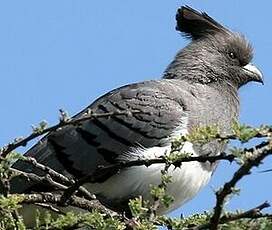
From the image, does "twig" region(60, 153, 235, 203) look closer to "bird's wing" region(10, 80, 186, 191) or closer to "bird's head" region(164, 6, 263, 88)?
"bird's wing" region(10, 80, 186, 191)

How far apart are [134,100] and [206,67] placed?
54.0 inches

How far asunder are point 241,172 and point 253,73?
506cm

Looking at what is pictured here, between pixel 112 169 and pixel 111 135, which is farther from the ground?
pixel 111 135

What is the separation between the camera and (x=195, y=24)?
8.65 metres

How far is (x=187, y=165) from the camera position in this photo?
684cm

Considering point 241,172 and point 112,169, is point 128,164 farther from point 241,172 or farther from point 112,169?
point 241,172

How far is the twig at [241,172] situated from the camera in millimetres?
3506

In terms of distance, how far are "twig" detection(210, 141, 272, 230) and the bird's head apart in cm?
450

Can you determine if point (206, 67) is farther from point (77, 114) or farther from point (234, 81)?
point (77, 114)

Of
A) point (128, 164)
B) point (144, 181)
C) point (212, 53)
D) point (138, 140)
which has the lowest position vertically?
point (128, 164)

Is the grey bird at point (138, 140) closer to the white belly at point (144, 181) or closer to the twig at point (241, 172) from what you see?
the white belly at point (144, 181)

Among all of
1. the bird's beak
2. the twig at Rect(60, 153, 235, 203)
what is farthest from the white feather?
the twig at Rect(60, 153, 235, 203)

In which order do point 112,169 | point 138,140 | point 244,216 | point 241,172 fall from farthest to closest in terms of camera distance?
point 138,140 → point 112,169 → point 244,216 → point 241,172

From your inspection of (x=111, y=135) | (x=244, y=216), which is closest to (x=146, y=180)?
(x=111, y=135)
